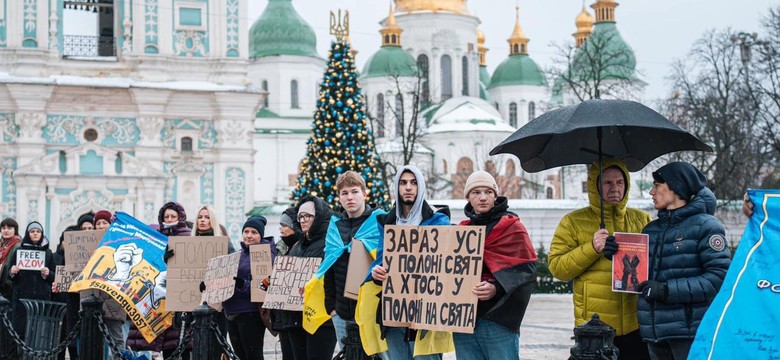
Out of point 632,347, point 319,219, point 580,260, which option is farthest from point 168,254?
point 632,347

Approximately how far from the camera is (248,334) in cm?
995

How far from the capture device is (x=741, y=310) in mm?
6137

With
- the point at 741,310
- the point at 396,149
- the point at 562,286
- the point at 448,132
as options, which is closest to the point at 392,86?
the point at 448,132

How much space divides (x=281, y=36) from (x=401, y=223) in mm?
57816

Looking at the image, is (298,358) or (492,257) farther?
(298,358)

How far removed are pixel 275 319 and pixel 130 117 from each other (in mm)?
24680

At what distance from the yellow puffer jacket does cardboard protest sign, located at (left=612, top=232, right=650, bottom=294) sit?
203 millimetres

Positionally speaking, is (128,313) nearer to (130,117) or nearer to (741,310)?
(741,310)

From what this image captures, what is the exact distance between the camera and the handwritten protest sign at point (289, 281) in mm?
9188

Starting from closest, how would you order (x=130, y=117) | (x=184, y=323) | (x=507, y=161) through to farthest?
(x=184, y=323)
(x=130, y=117)
(x=507, y=161)

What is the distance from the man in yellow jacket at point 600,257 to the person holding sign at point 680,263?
29cm

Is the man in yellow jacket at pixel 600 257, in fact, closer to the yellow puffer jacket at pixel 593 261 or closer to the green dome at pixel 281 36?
the yellow puffer jacket at pixel 593 261

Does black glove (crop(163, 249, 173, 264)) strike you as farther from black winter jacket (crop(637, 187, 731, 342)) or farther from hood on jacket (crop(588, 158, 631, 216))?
black winter jacket (crop(637, 187, 731, 342))

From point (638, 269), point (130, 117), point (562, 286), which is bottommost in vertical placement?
point (562, 286)
